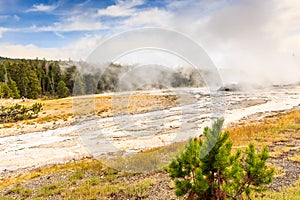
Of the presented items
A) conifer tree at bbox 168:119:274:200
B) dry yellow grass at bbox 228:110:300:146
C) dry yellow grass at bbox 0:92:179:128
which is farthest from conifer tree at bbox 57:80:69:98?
conifer tree at bbox 168:119:274:200

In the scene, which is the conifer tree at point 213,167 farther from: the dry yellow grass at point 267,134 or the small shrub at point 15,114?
the small shrub at point 15,114

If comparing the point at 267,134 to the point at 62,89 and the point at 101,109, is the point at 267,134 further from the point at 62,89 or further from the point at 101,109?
the point at 62,89

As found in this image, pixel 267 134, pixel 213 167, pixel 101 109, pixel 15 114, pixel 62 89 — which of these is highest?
pixel 62 89

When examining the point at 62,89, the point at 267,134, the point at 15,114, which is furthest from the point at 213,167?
the point at 62,89

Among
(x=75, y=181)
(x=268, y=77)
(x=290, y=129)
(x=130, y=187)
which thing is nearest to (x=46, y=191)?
(x=75, y=181)

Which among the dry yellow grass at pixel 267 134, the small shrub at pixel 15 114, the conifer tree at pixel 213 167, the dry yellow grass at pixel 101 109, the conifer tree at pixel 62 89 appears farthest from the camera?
the conifer tree at pixel 62 89

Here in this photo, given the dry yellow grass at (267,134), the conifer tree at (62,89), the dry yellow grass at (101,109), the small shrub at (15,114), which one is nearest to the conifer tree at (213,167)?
the dry yellow grass at (267,134)

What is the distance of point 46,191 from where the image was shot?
36.3ft

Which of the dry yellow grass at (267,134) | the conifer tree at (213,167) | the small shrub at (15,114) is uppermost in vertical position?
the conifer tree at (213,167)

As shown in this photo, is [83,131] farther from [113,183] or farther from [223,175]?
[223,175]

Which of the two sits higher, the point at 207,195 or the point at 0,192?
the point at 207,195

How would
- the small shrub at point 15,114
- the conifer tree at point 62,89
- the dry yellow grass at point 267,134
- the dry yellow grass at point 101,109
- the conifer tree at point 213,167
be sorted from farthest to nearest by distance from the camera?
1. the conifer tree at point 62,89
2. the small shrub at point 15,114
3. the dry yellow grass at point 101,109
4. the dry yellow grass at point 267,134
5. the conifer tree at point 213,167

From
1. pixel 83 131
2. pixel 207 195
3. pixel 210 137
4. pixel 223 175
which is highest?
pixel 210 137

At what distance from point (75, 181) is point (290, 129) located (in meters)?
14.3
